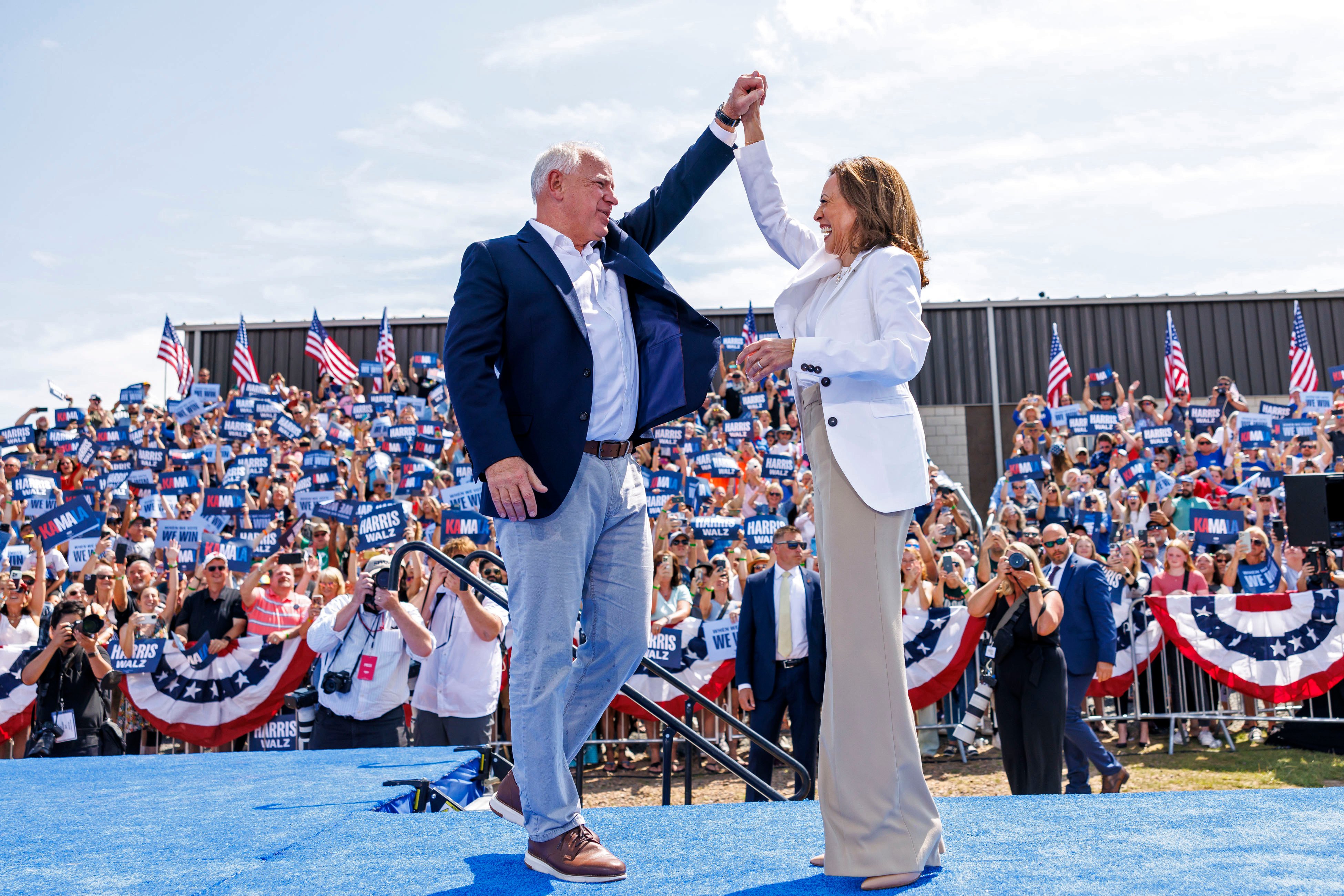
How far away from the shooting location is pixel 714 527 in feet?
39.1

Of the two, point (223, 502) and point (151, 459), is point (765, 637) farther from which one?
point (151, 459)

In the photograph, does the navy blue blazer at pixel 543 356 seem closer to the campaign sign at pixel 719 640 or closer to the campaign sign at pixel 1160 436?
the campaign sign at pixel 719 640

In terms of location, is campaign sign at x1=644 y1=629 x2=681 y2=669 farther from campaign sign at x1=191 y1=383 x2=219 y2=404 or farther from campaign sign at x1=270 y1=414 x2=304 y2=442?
campaign sign at x1=191 y1=383 x2=219 y2=404

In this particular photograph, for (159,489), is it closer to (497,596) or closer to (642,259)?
(497,596)

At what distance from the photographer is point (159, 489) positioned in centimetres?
1511

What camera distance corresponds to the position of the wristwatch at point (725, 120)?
11.2 feet

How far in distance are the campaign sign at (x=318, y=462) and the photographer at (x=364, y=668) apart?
7.04 metres

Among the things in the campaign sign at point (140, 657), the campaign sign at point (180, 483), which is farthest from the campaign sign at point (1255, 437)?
the campaign sign at point (180, 483)

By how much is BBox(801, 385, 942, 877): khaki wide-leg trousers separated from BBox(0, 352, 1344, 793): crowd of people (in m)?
0.91

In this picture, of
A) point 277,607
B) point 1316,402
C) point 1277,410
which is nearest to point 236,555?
point 277,607

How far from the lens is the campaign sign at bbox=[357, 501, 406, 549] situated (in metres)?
10.5

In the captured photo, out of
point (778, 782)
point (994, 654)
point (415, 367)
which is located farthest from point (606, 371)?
point (415, 367)

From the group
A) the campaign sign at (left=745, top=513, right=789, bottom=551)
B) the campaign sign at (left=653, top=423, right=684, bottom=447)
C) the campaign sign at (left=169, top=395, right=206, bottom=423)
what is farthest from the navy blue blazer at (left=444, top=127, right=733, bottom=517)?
the campaign sign at (left=169, top=395, right=206, bottom=423)

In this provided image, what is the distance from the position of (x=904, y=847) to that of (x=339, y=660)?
5.37m
